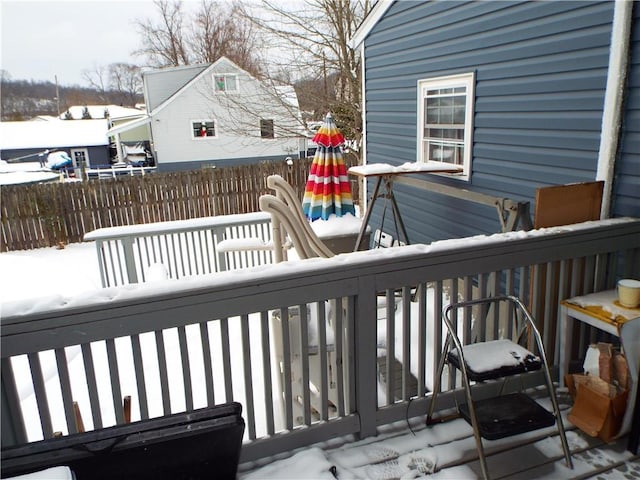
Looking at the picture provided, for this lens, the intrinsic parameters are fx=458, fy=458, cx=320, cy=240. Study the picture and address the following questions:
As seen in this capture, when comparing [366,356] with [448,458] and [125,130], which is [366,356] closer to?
[448,458]

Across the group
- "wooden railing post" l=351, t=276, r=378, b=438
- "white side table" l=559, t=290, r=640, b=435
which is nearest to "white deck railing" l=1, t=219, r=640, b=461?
"wooden railing post" l=351, t=276, r=378, b=438

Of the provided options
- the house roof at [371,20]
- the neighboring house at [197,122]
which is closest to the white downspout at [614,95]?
the house roof at [371,20]

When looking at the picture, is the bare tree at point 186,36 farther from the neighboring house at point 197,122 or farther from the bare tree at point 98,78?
the bare tree at point 98,78

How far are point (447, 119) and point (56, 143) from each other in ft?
76.7

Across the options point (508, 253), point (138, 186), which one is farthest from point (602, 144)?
point (138, 186)

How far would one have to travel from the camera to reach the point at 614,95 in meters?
3.03

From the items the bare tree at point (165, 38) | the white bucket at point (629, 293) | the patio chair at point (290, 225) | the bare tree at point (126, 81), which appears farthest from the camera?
the bare tree at point (126, 81)

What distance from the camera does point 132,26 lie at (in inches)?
905

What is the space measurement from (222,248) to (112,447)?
3.83 metres

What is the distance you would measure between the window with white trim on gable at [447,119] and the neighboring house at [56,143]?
20992 millimetres

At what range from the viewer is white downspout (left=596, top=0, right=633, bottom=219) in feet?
9.80

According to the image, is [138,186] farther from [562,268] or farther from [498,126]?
[562,268]

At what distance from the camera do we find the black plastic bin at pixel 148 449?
161 centimetres

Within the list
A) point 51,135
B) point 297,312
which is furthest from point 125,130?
point 297,312
